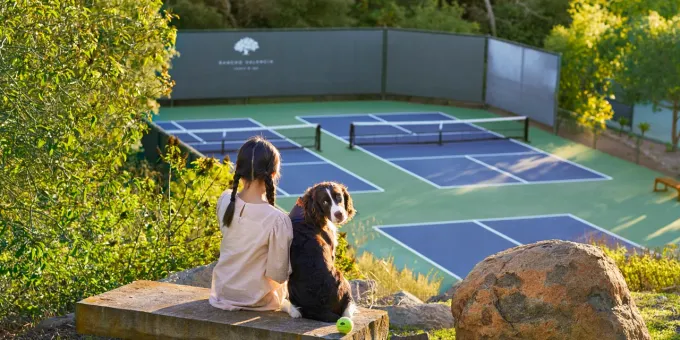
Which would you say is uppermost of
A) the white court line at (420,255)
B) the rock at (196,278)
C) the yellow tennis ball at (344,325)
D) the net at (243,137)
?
the yellow tennis ball at (344,325)

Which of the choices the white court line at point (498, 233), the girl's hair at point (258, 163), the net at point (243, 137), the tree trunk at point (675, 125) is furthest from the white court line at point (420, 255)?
the girl's hair at point (258, 163)

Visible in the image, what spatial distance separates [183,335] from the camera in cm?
754

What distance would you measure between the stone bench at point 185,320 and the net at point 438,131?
21218mm

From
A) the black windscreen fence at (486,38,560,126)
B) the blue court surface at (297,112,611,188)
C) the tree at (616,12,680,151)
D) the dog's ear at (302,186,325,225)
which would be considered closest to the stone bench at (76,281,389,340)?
the dog's ear at (302,186,325,225)

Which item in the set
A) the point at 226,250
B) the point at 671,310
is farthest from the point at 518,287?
the point at 671,310

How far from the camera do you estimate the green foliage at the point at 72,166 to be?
8.72 m

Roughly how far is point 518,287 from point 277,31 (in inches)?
1056

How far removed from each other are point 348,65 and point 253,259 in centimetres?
2810

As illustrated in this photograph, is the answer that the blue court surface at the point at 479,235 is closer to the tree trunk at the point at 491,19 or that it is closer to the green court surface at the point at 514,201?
the green court surface at the point at 514,201

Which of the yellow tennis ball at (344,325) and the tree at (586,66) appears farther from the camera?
the tree at (586,66)

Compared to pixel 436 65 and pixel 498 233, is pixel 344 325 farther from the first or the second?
pixel 436 65

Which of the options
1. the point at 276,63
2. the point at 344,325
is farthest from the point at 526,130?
the point at 344,325

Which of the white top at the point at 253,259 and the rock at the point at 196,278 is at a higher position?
the white top at the point at 253,259

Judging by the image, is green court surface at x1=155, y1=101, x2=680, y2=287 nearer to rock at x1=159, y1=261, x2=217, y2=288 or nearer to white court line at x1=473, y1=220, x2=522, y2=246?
white court line at x1=473, y1=220, x2=522, y2=246
